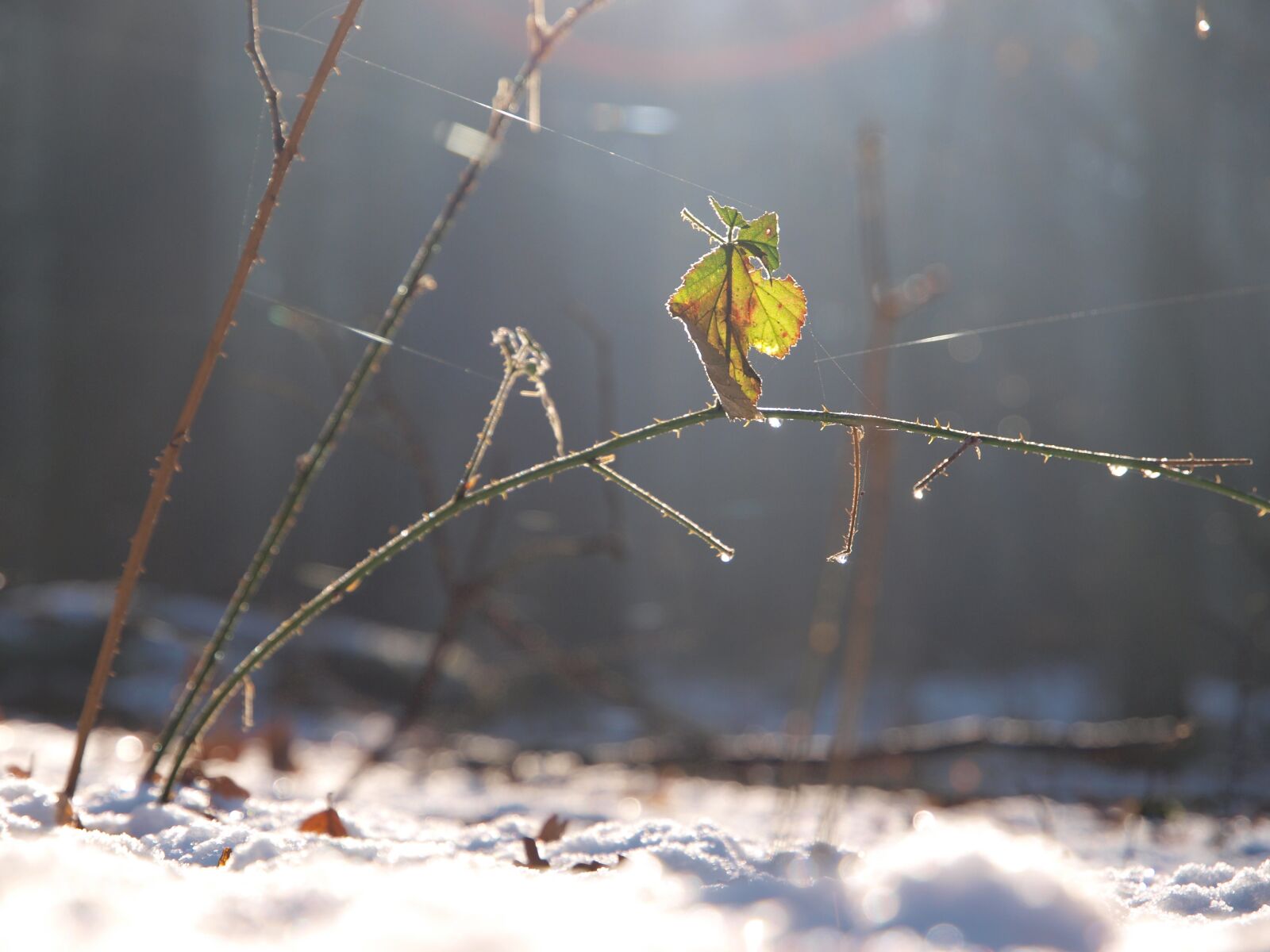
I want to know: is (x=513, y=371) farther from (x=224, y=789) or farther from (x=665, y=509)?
(x=224, y=789)

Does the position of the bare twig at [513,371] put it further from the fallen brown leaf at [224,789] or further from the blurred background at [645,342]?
the blurred background at [645,342]

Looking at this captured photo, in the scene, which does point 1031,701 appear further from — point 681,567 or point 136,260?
point 136,260

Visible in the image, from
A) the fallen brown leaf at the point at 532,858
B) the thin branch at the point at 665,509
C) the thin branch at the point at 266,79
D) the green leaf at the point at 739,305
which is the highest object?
the thin branch at the point at 266,79

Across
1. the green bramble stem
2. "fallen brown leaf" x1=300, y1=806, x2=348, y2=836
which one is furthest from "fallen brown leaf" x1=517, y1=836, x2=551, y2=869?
the green bramble stem

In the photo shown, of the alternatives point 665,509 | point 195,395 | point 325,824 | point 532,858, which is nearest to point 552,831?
point 532,858

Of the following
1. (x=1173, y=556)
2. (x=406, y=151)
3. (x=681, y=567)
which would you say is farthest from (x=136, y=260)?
(x=1173, y=556)

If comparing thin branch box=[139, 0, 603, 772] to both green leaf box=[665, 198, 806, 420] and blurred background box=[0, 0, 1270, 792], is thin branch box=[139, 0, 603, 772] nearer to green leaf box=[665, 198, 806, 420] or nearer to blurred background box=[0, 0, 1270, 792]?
green leaf box=[665, 198, 806, 420]

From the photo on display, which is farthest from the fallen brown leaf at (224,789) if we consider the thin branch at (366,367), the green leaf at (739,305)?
the green leaf at (739,305)
